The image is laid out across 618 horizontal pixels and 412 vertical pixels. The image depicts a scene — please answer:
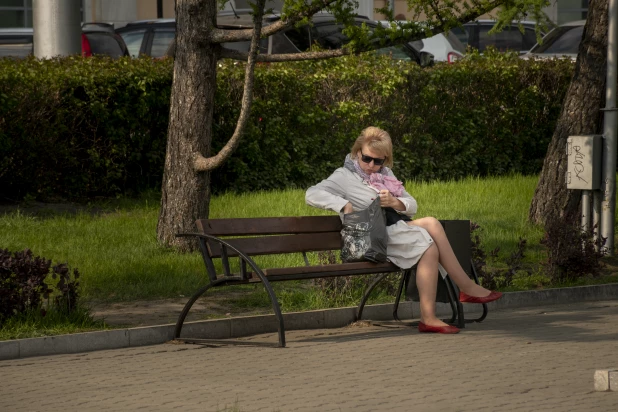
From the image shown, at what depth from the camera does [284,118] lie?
633 inches

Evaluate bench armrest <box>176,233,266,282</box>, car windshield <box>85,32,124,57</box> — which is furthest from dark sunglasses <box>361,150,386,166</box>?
car windshield <box>85,32,124,57</box>

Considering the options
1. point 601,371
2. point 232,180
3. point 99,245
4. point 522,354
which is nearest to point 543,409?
point 601,371

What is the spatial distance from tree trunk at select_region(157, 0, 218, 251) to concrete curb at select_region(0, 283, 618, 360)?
2.61 metres

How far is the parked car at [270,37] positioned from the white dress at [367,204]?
8925mm

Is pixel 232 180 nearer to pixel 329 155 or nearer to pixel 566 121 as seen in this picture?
pixel 329 155

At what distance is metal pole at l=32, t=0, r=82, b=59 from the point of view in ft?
53.1

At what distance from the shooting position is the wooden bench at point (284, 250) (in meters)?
8.17

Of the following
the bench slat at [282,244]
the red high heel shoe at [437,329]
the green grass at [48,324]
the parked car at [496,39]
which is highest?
the parked car at [496,39]

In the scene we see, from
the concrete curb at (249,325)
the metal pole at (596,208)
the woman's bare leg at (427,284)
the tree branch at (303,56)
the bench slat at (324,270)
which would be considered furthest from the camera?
the metal pole at (596,208)

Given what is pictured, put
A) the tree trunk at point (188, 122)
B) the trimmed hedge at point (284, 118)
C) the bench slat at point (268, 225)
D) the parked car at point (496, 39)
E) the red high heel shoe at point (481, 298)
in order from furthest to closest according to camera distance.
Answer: the parked car at point (496, 39) → the trimmed hedge at point (284, 118) → the tree trunk at point (188, 122) → the red high heel shoe at point (481, 298) → the bench slat at point (268, 225)

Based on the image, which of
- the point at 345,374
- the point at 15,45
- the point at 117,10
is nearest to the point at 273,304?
the point at 345,374

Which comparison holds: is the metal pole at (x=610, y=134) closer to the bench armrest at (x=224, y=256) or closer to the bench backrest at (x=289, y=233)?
the bench backrest at (x=289, y=233)

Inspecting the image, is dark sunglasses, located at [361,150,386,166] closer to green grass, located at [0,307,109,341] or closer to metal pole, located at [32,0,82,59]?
green grass, located at [0,307,109,341]

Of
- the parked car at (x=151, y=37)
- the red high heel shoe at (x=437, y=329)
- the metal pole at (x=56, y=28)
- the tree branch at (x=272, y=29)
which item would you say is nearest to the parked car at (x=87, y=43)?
the parked car at (x=151, y=37)
